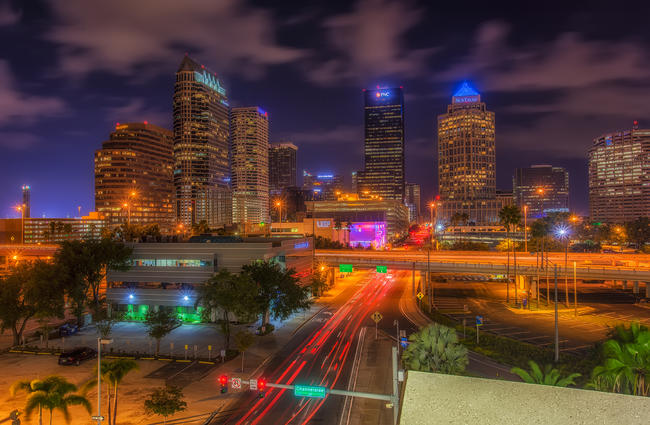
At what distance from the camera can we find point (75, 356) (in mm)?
38094

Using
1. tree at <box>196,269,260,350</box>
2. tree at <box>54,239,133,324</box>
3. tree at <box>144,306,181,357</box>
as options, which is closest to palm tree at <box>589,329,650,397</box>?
tree at <box>196,269,260,350</box>

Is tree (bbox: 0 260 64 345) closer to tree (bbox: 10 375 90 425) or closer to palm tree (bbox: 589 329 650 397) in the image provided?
tree (bbox: 10 375 90 425)

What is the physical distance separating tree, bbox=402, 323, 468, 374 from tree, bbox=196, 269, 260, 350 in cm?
2337

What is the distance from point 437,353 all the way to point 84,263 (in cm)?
4837

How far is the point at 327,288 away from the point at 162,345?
43561 mm

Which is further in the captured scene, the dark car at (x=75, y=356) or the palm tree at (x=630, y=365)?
the dark car at (x=75, y=356)

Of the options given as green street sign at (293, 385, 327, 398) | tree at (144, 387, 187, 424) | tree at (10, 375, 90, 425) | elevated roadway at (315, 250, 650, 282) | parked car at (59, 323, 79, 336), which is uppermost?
elevated roadway at (315, 250, 650, 282)

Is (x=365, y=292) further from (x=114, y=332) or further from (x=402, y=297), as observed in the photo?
(x=114, y=332)

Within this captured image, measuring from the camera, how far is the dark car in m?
37.6

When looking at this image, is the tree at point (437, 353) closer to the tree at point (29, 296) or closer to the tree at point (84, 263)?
the tree at point (29, 296)

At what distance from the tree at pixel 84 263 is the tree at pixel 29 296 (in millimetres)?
1665

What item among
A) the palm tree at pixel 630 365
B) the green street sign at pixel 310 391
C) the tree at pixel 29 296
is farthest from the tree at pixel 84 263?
the palm tree at pixel 630 365

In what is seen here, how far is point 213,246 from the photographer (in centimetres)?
5653

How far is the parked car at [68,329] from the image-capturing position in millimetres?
48938
